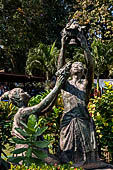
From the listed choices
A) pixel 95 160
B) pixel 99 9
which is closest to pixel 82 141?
pixel 95 160

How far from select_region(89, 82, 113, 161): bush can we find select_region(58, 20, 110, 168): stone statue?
1094mm

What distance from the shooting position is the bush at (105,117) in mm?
4742

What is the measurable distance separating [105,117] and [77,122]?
152cm

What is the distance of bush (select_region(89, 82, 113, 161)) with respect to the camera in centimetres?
474

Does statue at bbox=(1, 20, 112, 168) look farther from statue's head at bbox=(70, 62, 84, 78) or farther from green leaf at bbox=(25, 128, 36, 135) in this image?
green leaf at bbox=(25, 128, 36, 135)

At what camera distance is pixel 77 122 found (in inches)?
143

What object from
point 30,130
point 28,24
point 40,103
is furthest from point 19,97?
point 28,24

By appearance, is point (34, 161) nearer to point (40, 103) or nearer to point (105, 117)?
point (40, 103)

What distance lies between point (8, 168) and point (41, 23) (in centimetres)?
2099

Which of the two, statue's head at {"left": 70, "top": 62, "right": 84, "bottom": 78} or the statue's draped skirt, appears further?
statue's head at {"left": 70, "top": 62, "right": 84, "bottom": 78}

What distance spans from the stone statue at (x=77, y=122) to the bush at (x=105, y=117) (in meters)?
1.09

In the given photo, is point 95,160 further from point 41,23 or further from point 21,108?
point 41,23

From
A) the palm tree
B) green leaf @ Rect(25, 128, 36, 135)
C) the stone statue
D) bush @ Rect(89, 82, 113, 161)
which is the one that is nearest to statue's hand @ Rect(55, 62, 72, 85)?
the stone statue

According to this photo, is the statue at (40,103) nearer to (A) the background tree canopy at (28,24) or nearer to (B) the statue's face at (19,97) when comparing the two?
(B) the statue's face at (19,97)
